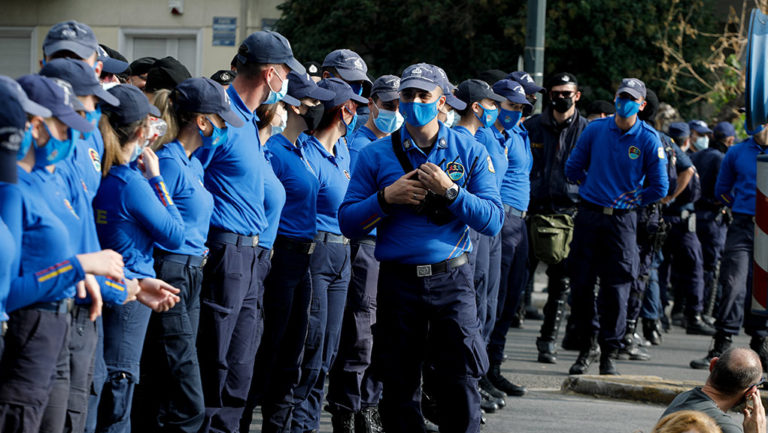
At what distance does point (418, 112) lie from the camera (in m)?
6.12

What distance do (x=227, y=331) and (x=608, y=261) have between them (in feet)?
15.2

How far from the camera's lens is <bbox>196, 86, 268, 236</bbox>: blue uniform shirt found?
6129 millimetres

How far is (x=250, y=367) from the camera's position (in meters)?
6.32

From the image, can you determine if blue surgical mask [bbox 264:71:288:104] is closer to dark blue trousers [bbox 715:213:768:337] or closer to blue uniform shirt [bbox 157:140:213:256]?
blue uniform shirt [bbox 157:140:213:256]

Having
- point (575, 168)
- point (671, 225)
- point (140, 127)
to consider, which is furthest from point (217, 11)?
point (140, 127)

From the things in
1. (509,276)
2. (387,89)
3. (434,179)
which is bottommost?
(509,276)

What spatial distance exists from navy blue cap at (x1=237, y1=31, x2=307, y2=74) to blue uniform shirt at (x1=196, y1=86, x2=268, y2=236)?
1.06 ft

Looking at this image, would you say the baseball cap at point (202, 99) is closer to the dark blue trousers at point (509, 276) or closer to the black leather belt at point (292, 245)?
the black leather belt at point (292, 245)

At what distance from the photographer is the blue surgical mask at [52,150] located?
428 centimetres

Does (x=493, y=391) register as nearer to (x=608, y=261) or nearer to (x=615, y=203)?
(x=608, y=261)

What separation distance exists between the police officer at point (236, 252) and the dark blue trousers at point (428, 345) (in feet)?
2.27

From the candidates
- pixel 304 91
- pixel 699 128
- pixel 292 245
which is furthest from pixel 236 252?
pixel 699 128

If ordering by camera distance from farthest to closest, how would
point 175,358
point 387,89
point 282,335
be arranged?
point 387,89 < point 282,335 < point 175,358

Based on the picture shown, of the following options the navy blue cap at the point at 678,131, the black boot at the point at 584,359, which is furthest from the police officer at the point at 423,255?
the navy blue cap at the point at 678,131
